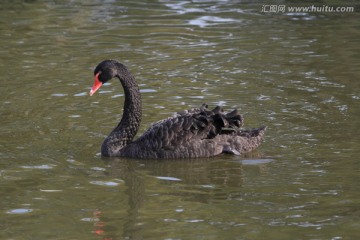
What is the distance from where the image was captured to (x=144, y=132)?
9.16 metres

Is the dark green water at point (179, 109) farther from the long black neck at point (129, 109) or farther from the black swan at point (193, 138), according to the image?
the long black neck at point (129, 109)

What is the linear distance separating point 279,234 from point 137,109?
3.03m

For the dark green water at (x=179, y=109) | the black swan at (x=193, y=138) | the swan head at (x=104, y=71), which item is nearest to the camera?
the dark green water at (x=179, y=109)

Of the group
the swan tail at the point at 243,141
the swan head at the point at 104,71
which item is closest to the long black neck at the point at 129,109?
the swan head at the point at 104,71

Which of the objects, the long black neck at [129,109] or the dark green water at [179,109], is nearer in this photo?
the dark green water at [179,109]

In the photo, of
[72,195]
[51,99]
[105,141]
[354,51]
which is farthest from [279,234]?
[354,51]

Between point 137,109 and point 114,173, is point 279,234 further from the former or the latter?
point 137,109

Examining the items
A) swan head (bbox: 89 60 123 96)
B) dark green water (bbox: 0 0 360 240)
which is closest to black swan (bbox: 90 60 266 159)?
dark green water (bbox: 0 0 360 240)

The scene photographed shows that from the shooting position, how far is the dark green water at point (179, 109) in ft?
22.4

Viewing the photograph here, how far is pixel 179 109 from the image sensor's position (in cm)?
1019

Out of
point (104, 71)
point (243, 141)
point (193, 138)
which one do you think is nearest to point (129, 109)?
point (104, 71)

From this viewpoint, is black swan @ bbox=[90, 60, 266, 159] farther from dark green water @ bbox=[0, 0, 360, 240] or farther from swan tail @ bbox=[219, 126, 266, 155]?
dark green water @ bbox=[0, 0, 360, 240]

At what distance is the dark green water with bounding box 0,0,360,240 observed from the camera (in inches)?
269

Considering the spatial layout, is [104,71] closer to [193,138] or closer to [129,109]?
[129,109]
